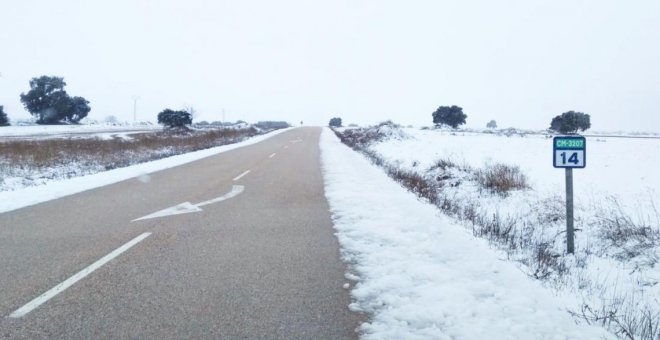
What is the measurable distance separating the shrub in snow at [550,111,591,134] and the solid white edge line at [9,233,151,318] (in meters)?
47.7

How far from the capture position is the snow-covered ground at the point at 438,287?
3420mm

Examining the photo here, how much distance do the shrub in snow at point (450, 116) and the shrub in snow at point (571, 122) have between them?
24948mm

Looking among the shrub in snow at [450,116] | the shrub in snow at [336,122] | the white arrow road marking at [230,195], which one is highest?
the shrub in snow at [336,122]

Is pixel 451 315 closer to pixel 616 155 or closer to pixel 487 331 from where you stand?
pixel 487 331

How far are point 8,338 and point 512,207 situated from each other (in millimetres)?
10066

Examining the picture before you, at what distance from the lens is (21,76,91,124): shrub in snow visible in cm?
6638

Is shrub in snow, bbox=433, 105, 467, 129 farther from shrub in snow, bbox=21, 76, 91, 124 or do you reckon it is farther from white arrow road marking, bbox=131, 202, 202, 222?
white arrow road marking, bbox=131, 202, 202, 222

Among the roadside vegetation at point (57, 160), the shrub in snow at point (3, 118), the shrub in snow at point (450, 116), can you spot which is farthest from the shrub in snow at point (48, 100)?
the shrub in snow at point (450, 116)

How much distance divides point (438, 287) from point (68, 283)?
3823mm

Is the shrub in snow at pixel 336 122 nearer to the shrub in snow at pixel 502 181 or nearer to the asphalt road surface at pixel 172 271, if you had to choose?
the shrub in snow at pixel 502 181

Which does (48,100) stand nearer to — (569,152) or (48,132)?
(48,132)

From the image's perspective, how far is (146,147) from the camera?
2641cm

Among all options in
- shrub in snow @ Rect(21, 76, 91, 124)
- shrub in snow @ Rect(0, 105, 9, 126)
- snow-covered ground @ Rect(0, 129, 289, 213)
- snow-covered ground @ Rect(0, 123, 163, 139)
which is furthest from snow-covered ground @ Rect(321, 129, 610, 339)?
shrub in snow @ Rect(21, 76, 91, 124)

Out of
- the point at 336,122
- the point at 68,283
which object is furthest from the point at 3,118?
the point at 336,122
